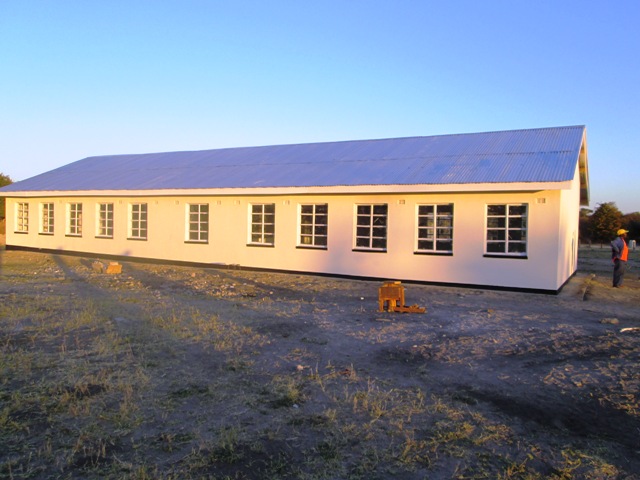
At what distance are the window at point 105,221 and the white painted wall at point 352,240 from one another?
0.76ft

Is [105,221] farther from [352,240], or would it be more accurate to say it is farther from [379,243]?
[379,243]

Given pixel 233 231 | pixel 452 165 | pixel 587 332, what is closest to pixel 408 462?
pixel 587 332

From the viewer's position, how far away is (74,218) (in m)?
21.5

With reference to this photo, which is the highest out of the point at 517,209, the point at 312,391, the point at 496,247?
the point at 517,209

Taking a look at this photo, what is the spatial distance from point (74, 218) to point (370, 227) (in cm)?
1345

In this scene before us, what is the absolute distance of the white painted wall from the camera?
41.6 feet

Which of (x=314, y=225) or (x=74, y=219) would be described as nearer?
(x=314, y=225)

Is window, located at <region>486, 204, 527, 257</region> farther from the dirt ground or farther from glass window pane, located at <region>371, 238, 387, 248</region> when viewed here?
the dirt ground

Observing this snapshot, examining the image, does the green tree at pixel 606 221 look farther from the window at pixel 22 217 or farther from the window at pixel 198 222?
Result: the window at pixel 22 217

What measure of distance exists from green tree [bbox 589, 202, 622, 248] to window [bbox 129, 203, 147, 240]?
1267 inches

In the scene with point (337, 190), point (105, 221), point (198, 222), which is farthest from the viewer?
point (105, 221)

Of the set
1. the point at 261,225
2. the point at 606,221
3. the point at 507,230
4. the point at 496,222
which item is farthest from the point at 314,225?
the point at 606,221

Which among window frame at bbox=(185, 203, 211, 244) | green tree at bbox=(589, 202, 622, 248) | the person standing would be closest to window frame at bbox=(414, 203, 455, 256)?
the person standing

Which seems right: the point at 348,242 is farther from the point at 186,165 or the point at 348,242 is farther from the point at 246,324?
the point at 186,165
